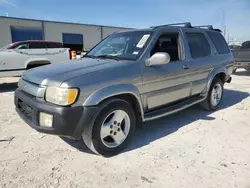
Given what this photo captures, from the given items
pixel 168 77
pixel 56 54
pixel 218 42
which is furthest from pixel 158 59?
pixel 56 54

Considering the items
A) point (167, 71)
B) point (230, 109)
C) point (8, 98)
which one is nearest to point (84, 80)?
point (167, 71)

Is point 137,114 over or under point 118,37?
under

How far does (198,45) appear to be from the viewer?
4.70 metres

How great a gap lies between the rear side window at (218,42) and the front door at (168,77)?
56.8 inches

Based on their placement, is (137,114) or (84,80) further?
(137,114)

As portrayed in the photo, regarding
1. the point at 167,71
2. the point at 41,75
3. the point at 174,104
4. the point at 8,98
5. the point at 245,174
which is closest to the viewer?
the point at 245,174

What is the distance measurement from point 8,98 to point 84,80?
490 cm

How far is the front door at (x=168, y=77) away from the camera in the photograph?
139 inches

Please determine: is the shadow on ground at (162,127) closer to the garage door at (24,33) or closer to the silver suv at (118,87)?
the silver suv at (118,87)

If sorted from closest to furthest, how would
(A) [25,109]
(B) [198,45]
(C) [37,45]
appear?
(A) [25,109] < (B) [198,45] < (C) [37,45]

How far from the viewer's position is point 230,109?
18.0ft

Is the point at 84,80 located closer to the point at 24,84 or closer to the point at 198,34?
the point at 24,84

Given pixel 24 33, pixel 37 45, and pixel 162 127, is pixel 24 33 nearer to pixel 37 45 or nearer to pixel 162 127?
pixel 37 45

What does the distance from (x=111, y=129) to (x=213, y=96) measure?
10.3ft
